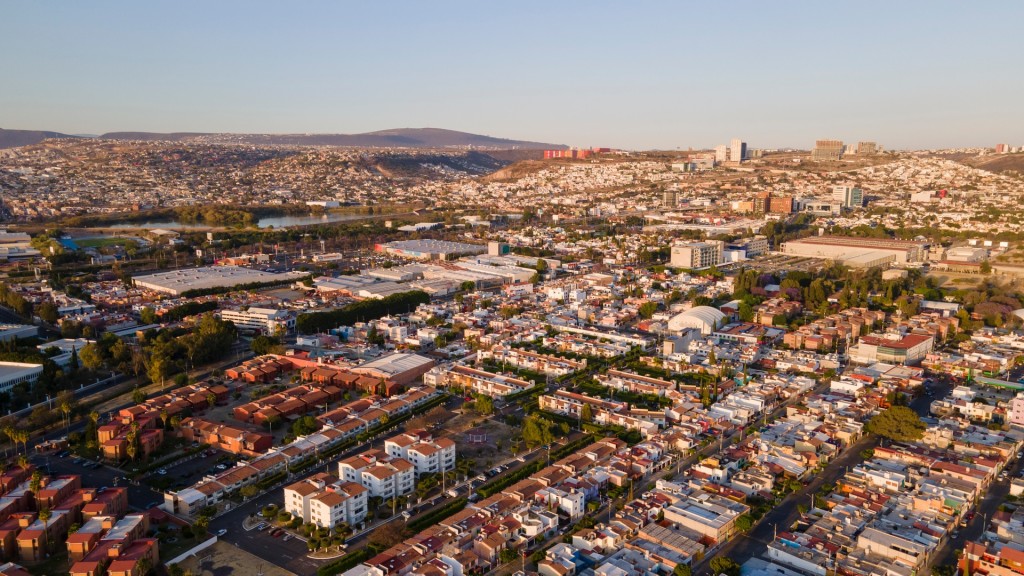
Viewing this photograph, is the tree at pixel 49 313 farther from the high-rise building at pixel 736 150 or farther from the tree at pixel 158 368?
the high-rise building at pixel 736 150

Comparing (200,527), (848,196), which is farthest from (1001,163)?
(200,527)

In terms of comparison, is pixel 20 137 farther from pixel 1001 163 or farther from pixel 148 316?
pixel 1001 163

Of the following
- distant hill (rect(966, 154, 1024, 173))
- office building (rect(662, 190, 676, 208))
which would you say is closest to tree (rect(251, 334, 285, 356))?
office building (rect(662, 190, 676, 208))

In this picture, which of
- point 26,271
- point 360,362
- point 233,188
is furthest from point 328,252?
point 233,188

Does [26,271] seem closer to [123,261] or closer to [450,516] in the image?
[123,261]

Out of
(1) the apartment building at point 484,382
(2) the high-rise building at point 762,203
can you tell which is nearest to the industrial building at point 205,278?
(1) the apartment building at point 484,382

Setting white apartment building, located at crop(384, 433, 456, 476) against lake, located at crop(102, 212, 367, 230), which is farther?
lake, located at crop(102, 212, 367, 230)

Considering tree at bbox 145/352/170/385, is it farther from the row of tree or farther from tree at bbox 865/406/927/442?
tree at bbox 865/406/927/442
